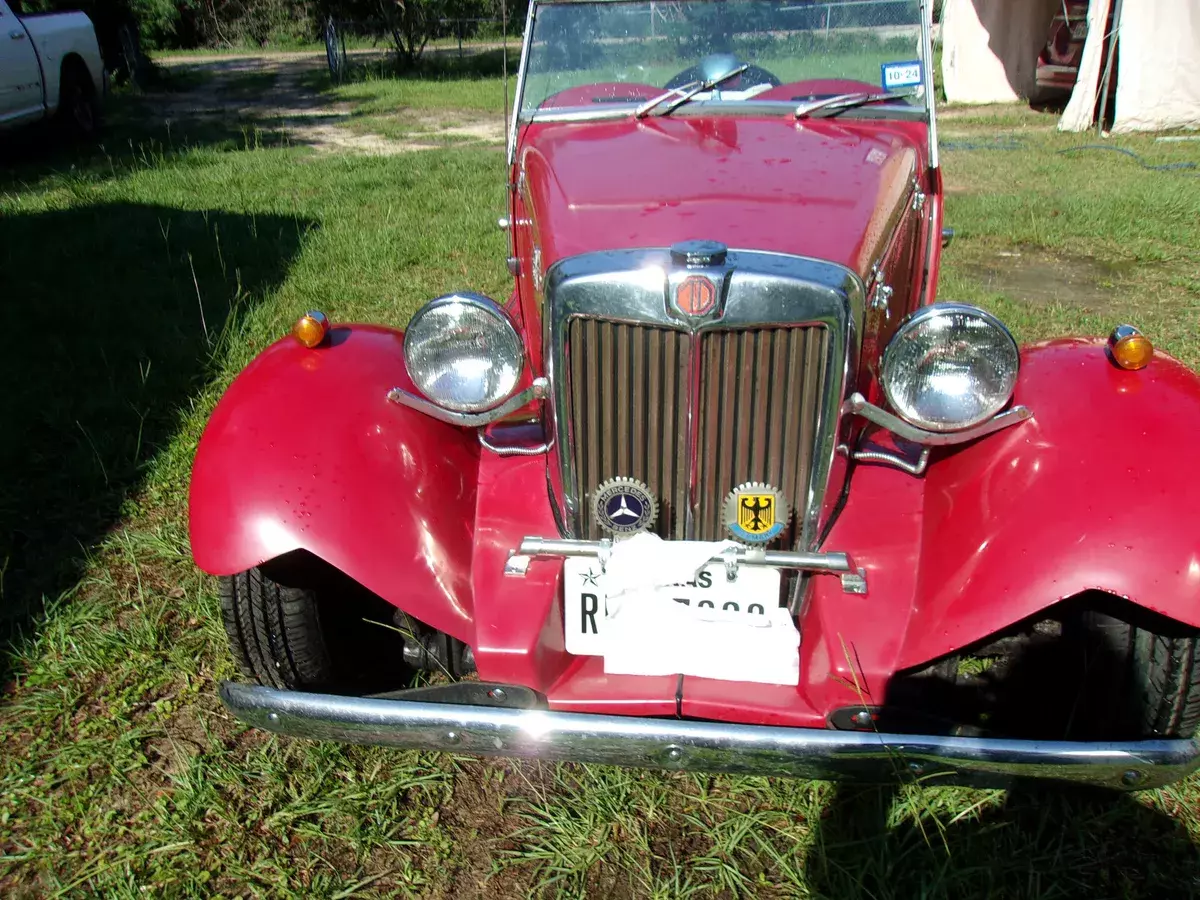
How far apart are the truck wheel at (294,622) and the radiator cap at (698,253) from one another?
3.75ft

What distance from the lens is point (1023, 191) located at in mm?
7848

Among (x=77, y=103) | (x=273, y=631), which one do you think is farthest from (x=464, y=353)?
A: (x=77, y=103)

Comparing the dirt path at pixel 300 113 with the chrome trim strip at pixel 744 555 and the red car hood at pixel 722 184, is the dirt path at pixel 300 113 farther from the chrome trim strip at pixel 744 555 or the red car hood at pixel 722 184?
the chrome trim strip at pixel 744 555

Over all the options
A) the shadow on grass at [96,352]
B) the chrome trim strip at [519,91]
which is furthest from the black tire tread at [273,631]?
the chrome trim strip at [519,91]

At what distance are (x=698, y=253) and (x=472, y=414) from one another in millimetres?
666

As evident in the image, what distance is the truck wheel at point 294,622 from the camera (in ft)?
7.18

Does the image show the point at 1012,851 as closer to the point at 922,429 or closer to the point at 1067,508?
the point at 1067,508

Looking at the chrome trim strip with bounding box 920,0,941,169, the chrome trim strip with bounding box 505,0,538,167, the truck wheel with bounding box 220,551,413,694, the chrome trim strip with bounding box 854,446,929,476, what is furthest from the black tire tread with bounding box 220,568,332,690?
the chrome trim strip with bounding box 920,0,941,169

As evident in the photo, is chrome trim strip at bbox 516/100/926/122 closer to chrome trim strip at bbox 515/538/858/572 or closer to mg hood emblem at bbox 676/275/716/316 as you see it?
mg hood emblem at bbox 676/275/716/316

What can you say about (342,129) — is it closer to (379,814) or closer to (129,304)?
(129,304)

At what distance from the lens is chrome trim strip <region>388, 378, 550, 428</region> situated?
7.06ft

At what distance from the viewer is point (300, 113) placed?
1314 centimetres

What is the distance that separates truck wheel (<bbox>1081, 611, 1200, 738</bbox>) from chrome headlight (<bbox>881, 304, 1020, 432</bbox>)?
550 millimetres

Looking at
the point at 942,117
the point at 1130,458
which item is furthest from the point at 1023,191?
the point at 1130,458
